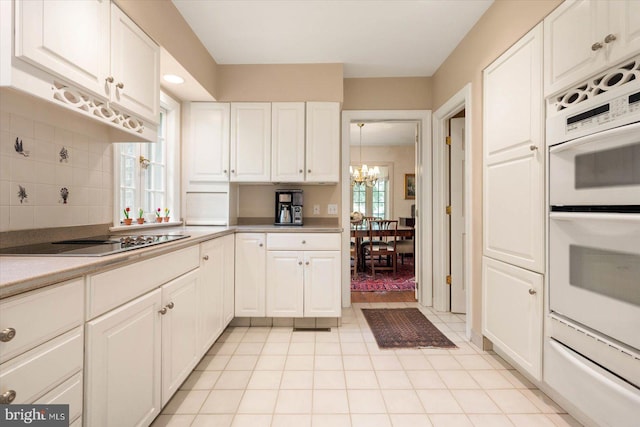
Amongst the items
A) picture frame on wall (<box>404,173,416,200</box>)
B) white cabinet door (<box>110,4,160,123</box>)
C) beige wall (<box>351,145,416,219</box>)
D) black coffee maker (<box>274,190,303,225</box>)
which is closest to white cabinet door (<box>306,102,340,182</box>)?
black coffee maker (<box>274,190,303,225</box>)

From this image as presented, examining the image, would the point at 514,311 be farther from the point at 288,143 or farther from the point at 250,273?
the point at 288,143

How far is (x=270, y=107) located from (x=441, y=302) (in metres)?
2.64

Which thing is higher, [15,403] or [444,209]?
[444,209]

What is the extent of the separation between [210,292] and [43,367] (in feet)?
4.38

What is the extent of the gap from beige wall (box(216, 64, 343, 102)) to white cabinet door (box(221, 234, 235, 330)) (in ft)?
4.63

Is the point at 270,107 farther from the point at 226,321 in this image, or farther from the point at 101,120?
the point at 226,321

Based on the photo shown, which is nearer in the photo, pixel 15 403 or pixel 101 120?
pixel 15 403

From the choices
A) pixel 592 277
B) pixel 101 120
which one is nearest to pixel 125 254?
pixel 101 120

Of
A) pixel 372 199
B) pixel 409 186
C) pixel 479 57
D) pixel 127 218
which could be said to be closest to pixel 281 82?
pixel 479 57

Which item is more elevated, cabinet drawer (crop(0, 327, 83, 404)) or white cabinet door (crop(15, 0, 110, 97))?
white cabinet door (crop(15, 0, 110, 97))

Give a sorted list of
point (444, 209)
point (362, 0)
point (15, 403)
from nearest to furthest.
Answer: point (15, 403), point (362, 0), point (444, 209)

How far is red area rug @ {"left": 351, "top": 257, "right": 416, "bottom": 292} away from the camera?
13.8 feet

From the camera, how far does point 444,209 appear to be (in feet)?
10.6

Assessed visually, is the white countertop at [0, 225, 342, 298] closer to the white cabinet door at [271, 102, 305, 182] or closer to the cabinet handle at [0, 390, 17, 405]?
the cabinet handle at [0, 390, 17, 405]
